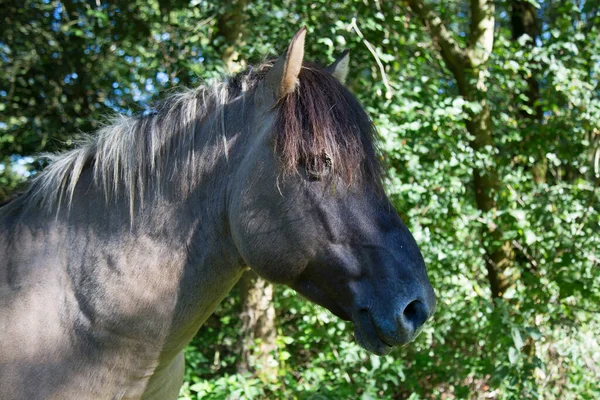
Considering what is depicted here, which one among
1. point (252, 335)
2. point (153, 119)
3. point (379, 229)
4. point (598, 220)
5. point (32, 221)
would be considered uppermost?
point (153, 119)

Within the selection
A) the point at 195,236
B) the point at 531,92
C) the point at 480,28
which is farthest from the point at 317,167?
the point at 531,92

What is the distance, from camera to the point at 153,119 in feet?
6.96

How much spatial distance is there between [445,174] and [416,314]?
116 inches

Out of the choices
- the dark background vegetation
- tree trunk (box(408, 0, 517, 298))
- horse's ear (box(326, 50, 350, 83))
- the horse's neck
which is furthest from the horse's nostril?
tree trunk (box(408, 0, 517, 298))

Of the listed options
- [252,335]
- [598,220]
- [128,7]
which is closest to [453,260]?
[598,220]

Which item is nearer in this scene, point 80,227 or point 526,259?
point 80,227

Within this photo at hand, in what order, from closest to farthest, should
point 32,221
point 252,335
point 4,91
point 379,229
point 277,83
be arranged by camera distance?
1. point 379,229
2. point 277,83
3. point 32,221
4. point 252,335
5. point 4,91

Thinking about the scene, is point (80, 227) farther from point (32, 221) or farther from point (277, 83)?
point (277, 83)

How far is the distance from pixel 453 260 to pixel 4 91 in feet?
15.9

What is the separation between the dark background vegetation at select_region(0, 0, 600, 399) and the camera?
4.24 metres

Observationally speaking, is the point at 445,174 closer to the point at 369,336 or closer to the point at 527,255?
the point at 527,255

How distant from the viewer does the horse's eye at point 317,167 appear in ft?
5.99

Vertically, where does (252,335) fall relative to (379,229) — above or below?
below

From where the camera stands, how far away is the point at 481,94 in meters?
4.91
